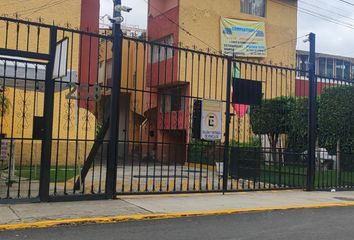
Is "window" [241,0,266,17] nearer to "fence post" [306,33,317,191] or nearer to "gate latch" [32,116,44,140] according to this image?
"fence post" [306,33,317,191]

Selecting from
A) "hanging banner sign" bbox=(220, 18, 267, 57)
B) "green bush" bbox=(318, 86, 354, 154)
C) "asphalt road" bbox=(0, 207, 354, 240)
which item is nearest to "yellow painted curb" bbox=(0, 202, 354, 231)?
"asphalt road" bbox=(0, 207, 354, 240)

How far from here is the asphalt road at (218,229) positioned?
7438 mm

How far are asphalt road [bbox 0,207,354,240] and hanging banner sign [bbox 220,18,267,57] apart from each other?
2135 cm

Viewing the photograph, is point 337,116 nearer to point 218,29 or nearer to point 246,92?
point 246,92

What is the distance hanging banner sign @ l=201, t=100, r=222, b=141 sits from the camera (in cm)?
1228

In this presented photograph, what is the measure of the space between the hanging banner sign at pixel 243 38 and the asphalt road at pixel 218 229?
21.4 m

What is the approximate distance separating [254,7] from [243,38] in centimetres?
284

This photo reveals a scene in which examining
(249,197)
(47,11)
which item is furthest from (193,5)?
(249,197)

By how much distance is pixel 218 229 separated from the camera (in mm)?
8172

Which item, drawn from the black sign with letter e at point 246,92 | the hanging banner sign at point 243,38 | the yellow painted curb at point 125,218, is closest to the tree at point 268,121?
the hanging banner sign at point 243,38

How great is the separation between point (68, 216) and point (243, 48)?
23877mm

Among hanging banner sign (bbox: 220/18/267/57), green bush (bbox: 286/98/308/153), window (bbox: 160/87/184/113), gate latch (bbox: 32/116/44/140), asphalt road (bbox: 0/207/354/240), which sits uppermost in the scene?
hanging banner sign (bbox: 220/18/267/57)

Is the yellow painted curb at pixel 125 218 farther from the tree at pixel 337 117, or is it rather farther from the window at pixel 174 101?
the tree at pixel 337 117

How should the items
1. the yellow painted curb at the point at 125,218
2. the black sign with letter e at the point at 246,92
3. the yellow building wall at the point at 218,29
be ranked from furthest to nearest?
1. the yellow building wall at the point at 218,29
2. the black sign with letter e at the point at 246,92
3. the yellow painted curb at the point at 125,218
